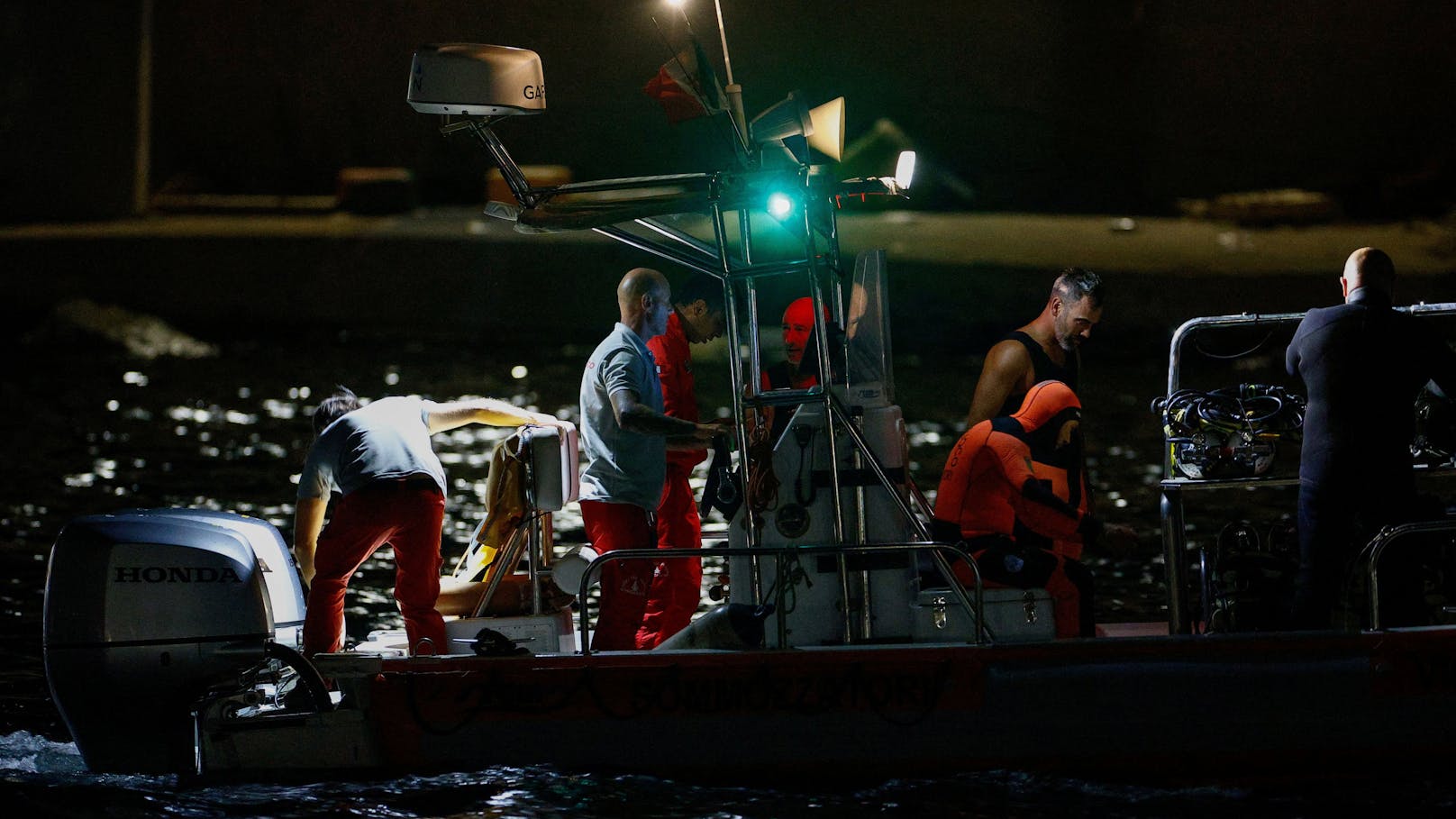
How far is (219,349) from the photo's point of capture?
84.7 feet

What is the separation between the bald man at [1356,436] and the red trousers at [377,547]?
2.85 m

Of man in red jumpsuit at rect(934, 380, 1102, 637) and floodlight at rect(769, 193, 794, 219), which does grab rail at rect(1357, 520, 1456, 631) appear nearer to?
man in red jumpsuit at rect(934, 380, 1102, 637)

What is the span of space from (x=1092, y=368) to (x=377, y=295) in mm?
11831

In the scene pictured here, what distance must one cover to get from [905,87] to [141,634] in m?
23.8


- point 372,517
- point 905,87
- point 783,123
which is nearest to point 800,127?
point 783,123

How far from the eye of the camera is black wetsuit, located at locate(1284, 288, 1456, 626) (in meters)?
5.20

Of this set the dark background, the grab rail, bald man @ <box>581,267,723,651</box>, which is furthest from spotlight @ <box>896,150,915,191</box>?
the dark background

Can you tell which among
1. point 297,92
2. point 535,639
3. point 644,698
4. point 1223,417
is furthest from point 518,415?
point 297,92

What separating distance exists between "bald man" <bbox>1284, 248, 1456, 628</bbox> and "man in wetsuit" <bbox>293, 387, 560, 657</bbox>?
9.39ft

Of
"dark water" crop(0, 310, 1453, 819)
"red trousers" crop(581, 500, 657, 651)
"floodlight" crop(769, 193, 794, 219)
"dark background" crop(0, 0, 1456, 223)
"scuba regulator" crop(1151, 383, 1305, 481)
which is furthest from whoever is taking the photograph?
"dark background" crop(0, 0, 1456, 223)

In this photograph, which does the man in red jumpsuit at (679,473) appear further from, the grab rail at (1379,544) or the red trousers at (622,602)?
the grab rail at (1379,544)

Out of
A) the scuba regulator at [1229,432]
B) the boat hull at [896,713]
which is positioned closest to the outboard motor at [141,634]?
the boat hull at [896,713]

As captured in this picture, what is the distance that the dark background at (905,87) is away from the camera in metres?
27.0

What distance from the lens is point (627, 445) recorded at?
579 centimetres
